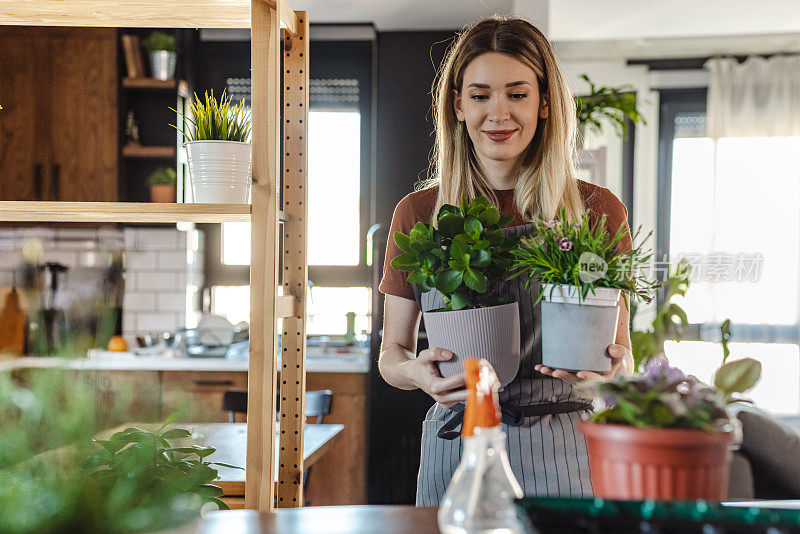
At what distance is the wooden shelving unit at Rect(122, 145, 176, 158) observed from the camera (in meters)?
4.02

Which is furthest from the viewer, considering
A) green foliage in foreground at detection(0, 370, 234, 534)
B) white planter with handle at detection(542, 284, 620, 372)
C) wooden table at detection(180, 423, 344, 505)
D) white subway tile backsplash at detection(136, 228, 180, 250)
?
white subway tile backsplash at detection(136, 228, 180, 250)

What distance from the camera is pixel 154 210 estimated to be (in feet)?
4.00

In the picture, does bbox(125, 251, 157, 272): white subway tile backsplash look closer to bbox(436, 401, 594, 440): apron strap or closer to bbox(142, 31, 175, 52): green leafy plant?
bbox(142, 31, 175, 52): green leafy plant

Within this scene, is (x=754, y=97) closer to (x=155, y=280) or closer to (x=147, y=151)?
(x=147, y=151)

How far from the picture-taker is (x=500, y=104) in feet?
4.25

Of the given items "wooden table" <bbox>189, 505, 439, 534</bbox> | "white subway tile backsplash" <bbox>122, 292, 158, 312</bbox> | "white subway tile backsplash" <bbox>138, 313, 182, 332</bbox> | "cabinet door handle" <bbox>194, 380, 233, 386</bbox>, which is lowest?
"cabinet door handle" <bbox>194, 380, 233, 386</bbox>

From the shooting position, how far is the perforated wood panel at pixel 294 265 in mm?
1352

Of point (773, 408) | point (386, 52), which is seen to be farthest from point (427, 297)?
point (773, 408)

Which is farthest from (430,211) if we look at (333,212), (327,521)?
(333,212)

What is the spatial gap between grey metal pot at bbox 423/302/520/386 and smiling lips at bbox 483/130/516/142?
1.32ft

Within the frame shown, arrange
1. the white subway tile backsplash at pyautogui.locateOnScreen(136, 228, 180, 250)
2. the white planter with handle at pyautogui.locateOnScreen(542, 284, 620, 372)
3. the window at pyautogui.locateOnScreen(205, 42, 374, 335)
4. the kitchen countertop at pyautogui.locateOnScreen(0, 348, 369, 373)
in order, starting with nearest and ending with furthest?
the white planter with handle at pyautogui.locateOnScreen(542, 284, 620, 372), the kitchen countertop at pyautogui.locateOnScreen(0, 348, 369, 373), the white subway tile backsplash at pyautogui.locateOnScreen(136, 228, 180, 250), the window at pyautogui.locateOnScreen(205, 42, 374, 335)

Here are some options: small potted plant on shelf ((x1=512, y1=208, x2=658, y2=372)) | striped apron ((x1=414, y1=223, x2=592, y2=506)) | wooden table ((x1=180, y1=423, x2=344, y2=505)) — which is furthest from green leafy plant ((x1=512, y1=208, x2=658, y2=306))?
wooden table ((x1=180, y1=423, x2=344, y2=505))

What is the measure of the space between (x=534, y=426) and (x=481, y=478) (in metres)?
0.63

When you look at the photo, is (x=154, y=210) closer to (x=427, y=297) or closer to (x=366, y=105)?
(x=427, y=297)
